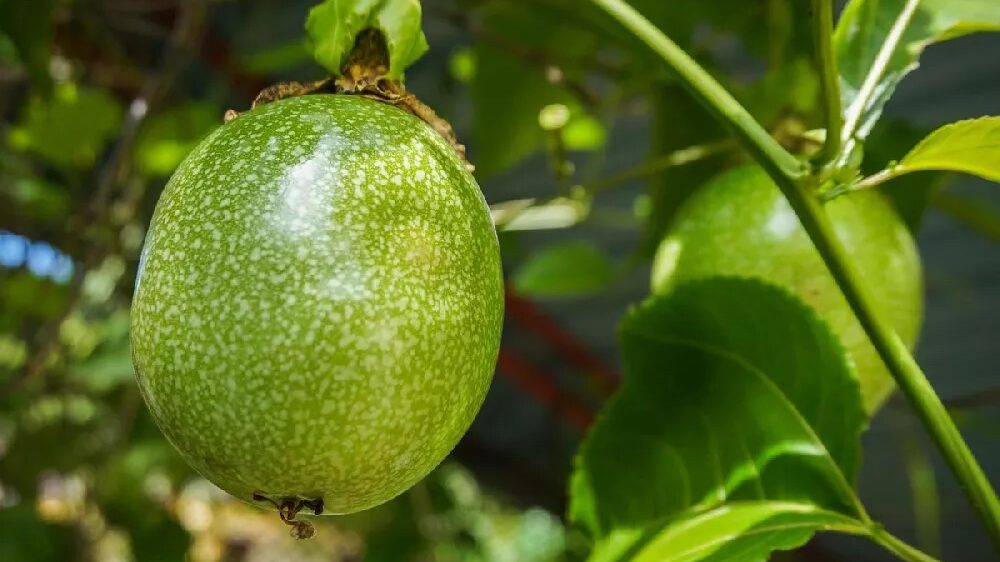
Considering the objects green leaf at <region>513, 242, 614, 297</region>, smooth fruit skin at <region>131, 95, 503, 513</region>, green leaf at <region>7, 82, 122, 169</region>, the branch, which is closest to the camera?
smooth fruit skin at <region>131, 95, 503, 513</region>

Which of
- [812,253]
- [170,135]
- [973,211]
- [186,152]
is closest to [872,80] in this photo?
[812,253]

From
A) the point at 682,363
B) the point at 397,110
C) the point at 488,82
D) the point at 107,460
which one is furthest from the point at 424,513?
the point at 397,110

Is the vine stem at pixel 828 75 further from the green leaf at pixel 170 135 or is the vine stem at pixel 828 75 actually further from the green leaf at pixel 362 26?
the green leaf at pixel 170 135

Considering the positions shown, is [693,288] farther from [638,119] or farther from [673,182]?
[638,119]

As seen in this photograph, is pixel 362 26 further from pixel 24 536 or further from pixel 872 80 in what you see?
pixel 24 536

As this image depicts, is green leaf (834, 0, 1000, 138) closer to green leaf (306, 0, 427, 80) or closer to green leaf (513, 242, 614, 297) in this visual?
green leaf (306, 0, 427, 80)

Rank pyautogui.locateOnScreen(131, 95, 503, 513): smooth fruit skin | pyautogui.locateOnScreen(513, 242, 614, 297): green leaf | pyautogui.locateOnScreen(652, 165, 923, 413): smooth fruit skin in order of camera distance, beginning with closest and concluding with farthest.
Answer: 1. pyautogui.locateOnScreen(131, 95, 503, 513): smooth fruit skin
2. pyautogui.locateOnScreen(652, 165, 923, 413): smooth fruit skin
3. pyautogui.locateOnScreen(513, 242, 614, 297): green leaf

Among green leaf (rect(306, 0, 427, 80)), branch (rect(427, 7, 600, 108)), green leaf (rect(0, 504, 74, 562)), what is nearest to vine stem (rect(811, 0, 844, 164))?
green leaf (rect(306, 0, 427, 80))
